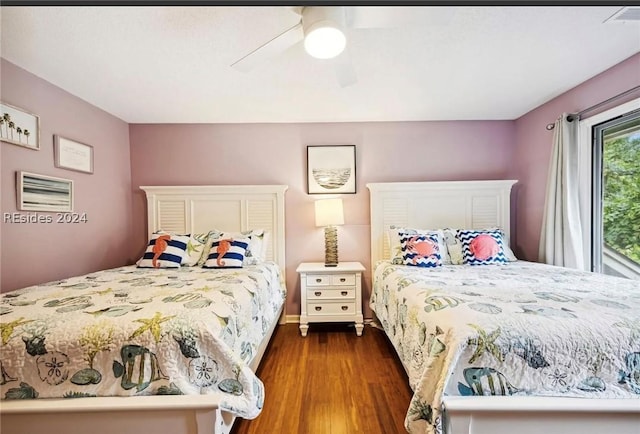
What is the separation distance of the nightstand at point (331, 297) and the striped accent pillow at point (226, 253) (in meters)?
0.55

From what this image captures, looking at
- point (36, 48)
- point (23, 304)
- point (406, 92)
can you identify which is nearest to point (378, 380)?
point (23, 304)

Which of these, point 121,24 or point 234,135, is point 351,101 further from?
point 121,24

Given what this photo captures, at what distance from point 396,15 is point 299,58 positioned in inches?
32.0

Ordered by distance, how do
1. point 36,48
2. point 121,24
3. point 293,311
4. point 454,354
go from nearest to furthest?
point 454,354
point 121,24
point 36,48
point 293,311

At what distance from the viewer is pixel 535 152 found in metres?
2.90

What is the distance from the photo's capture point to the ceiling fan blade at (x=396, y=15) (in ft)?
4.18

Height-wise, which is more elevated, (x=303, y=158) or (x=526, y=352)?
(x=303, y=158)

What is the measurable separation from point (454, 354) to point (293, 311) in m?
2.25

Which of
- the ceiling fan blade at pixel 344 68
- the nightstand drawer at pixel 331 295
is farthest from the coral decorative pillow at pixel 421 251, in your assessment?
the ceiling fan blade at pixel 344 68

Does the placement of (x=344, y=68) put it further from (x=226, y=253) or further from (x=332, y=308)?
(x=332, y=308)

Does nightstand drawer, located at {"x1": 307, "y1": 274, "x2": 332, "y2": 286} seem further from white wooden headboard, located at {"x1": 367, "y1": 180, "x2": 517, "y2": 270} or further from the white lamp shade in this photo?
white wooden headboard, located at {"x1": 367, "y1": 180, "x2": 517, "y2": 270}

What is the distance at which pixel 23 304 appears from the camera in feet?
4.71

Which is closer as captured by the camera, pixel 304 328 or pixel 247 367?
pixel 247 367

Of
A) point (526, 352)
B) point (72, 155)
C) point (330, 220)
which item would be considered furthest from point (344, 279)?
point (72, 155)
